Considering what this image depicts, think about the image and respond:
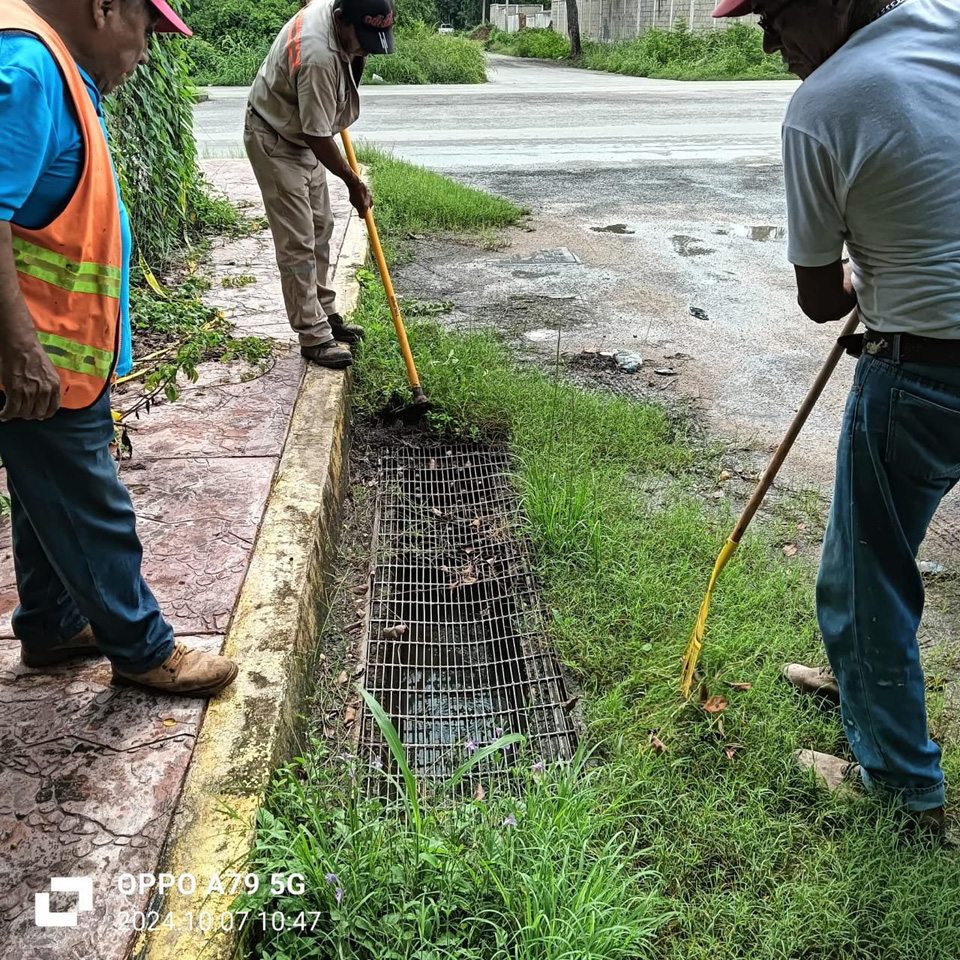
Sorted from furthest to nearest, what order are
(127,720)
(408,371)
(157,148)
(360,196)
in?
(157,148), (408,371), (360,196), (127,720)

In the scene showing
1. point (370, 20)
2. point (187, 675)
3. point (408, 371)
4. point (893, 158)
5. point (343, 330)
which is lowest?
point (187, 675)

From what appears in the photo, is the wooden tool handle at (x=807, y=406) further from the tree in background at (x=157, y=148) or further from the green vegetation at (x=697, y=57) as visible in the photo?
the green vegetation at (x=697, y=57)

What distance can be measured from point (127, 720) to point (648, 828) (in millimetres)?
1399

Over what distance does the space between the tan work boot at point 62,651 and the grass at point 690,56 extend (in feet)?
67.8

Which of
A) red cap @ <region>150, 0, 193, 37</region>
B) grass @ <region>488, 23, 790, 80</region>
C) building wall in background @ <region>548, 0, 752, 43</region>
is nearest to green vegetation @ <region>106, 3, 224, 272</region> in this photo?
red cap @ <region>150, 0, 193, 37</region>

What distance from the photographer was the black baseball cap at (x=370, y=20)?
3.65m

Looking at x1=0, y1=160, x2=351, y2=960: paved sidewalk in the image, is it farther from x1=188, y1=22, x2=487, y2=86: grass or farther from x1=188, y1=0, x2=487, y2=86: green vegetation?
x1=188, y1=22, x2=487, y2=86: grass

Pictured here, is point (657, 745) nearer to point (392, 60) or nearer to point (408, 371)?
point (408, 371)

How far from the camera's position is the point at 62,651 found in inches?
93.2

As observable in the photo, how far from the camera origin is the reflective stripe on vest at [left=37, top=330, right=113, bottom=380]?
182cm

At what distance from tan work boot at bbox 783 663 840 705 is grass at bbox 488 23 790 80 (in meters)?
19.8

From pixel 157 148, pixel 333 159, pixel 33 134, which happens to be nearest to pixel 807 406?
pixel 33 134

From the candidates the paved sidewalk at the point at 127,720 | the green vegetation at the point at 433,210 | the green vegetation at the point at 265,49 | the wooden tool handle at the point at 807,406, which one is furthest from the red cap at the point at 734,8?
the green vegetation at the point at 265,49

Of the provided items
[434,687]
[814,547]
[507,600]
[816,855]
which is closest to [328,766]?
[434,687]
